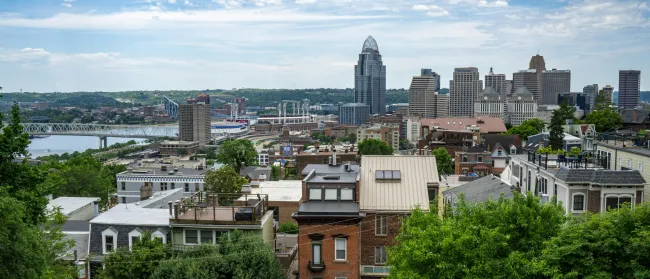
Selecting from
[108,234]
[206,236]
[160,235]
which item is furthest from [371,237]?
[108,234]

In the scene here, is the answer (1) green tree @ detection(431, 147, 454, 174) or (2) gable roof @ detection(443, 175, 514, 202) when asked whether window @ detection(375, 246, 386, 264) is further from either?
(1) green tree @ detection(431, 147, 454, 174)

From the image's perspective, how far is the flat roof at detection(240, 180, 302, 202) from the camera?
4778cm

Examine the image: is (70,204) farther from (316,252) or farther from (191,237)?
(316,252)

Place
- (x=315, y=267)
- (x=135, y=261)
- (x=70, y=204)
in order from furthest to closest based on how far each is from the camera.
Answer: (x=70, y=204) < (x=315, y=267) < (x=135, y=261)

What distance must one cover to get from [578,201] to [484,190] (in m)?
6.26

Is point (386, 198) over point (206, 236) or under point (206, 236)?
over

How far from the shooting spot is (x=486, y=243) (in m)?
20.2

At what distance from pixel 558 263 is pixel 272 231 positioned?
16851 millimetres

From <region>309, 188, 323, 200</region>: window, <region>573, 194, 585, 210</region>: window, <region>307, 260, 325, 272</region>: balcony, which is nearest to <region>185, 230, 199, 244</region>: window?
<region>307, 260, 325, 272</region>: balcony

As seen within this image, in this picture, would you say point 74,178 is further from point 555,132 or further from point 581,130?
point 581,130

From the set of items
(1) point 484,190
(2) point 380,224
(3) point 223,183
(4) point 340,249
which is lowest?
(3) point 223,183

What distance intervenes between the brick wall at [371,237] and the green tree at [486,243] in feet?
26.8

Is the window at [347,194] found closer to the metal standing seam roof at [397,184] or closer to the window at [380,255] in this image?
the metal standing seam roof at [397,184]

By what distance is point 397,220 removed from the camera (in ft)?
101
